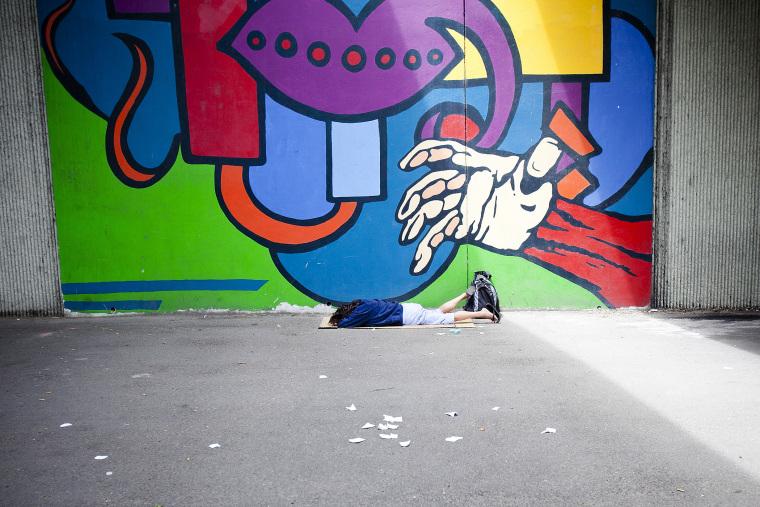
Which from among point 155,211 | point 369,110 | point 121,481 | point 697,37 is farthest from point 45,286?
point 697,37

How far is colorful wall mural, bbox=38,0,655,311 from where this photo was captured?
6504 mm

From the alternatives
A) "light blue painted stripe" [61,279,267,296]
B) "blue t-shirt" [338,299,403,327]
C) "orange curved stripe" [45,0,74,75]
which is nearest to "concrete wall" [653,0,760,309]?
"blue t-shirt" [338,299,403,327]

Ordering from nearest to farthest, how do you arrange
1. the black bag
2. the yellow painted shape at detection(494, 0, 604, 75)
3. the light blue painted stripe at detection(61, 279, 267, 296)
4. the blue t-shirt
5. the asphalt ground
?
the asphalt ground → the blue t-shirt → the black bag → the yellow painted shape at detection(494, 0, 604, 75) → the light blue painted stripe at detection(61, 279, 267, 296)

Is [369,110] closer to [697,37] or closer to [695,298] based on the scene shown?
[697,37]

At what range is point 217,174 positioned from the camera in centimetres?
668

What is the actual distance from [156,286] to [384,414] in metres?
4.45

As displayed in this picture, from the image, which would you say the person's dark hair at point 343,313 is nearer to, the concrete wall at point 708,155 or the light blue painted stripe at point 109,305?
the light blue painted stripe at point 109,305

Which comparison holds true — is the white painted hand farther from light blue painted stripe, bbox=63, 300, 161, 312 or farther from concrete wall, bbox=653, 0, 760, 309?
light blue painted stripe, bbox=63, 300, 161, 312

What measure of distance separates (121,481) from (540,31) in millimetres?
6293

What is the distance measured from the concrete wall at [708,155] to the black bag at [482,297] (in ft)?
6.98

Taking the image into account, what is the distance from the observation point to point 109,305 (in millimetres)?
6793

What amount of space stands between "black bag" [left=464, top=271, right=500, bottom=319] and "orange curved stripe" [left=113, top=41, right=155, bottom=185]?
4267mm

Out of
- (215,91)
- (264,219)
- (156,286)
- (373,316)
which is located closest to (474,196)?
(373,316)

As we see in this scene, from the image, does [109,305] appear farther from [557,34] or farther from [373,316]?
[557,34]
